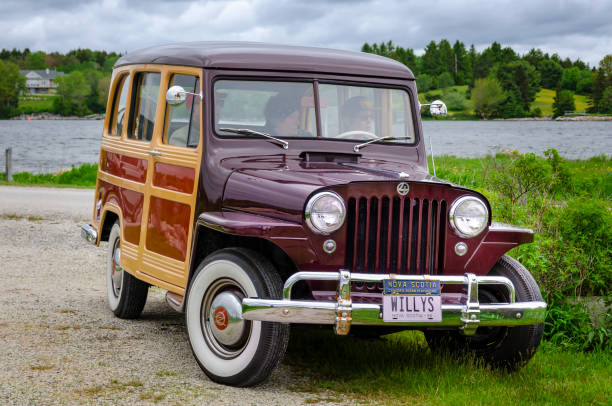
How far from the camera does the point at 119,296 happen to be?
6945 millimetres

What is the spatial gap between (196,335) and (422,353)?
1.72 m

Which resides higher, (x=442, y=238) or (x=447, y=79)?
(x=447, y=79)

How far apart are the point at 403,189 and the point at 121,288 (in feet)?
10.3

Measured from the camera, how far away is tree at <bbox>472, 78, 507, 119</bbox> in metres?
109

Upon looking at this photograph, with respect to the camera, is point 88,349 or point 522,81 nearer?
point 88,349

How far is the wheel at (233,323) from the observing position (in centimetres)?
462

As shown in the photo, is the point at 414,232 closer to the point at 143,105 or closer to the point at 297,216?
the point at 297,216

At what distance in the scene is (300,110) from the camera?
5.75 meters

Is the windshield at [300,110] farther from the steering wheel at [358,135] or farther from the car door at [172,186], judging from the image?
the car door at [172,186]

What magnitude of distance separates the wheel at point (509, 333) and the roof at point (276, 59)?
1.80 meters

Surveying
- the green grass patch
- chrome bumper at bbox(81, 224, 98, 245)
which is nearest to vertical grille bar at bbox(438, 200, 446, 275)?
chrome bumper at bbox(81, 224, 98, 245)

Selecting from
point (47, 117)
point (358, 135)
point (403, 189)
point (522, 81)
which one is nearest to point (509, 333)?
point (403, 189)

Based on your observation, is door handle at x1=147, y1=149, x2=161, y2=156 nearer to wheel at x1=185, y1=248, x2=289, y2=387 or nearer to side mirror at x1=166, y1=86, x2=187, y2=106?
side mirror at x1=166, y1=86, x2=187, y2=106

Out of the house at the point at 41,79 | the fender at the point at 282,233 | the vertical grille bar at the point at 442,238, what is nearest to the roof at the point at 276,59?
the fender at the point at 282,233
